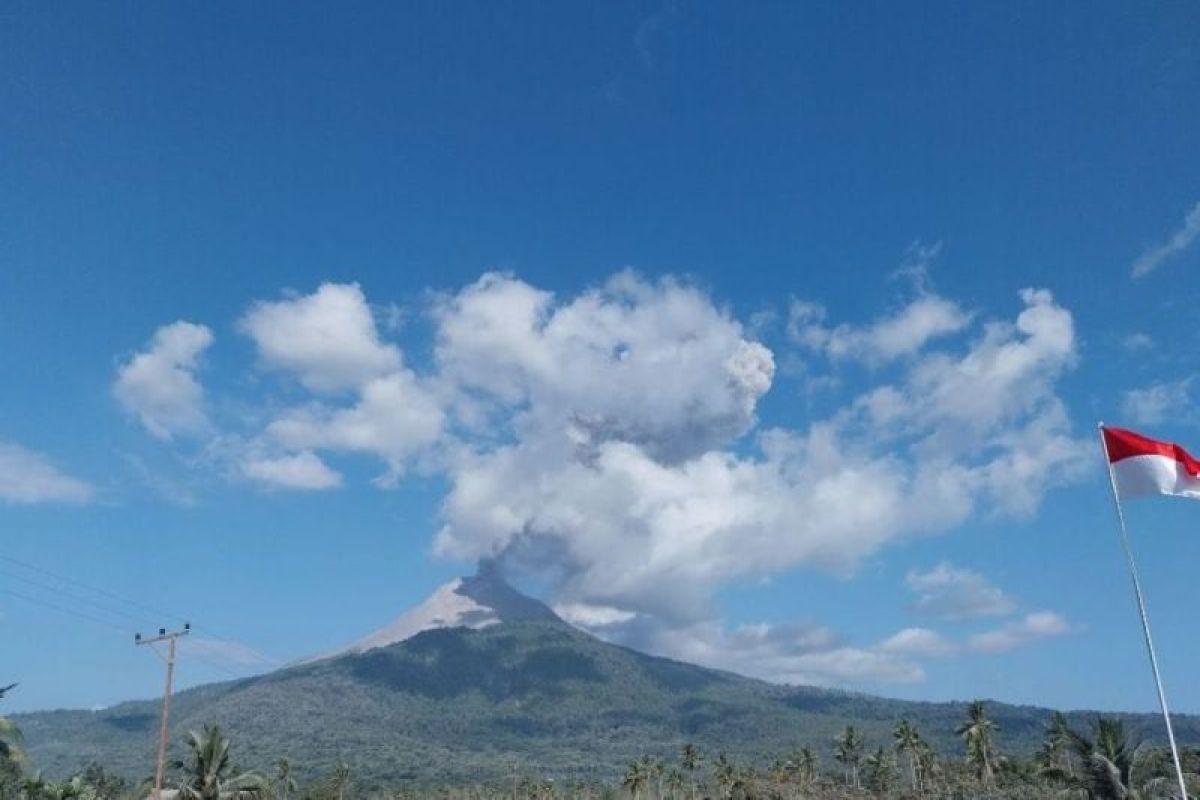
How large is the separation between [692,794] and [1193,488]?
161812mm

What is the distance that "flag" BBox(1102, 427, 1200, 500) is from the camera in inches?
1020

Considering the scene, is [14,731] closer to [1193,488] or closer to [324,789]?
[1193,488]

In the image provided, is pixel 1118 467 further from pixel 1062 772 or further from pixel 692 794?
pixel 692 794

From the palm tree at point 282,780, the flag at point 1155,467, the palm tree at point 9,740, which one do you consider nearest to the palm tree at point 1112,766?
the flag at point 1155,467

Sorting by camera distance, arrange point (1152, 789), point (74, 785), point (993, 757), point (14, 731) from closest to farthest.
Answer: point (14, 731) < point (1152, 789) < point (74, 785) < point (993, 757)

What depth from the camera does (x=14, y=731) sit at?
36438 millimetres

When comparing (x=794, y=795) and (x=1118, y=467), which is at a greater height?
(x=1118, y=467)

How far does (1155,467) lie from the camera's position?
25953mm

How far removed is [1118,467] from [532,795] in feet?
579

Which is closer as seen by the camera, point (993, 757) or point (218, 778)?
point (218, 778)

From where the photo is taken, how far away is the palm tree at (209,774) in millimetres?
47062

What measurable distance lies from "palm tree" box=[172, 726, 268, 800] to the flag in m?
39.6

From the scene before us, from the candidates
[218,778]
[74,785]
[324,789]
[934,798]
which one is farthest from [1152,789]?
[324,789]

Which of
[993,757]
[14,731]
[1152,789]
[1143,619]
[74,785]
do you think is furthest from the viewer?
[993,757]
